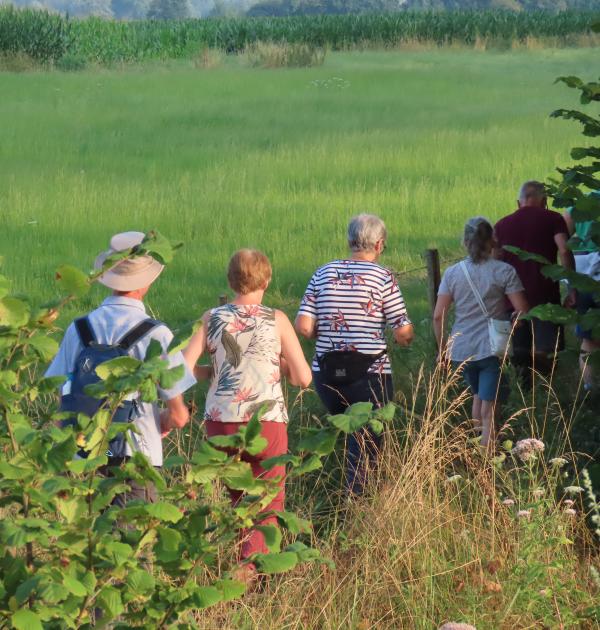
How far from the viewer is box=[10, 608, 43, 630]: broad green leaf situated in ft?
9.03

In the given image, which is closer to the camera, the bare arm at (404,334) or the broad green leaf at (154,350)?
the broad green leaf at (154,350)

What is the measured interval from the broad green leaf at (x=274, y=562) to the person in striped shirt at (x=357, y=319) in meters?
3.56

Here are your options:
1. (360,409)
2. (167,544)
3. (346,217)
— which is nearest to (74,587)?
(167,544)

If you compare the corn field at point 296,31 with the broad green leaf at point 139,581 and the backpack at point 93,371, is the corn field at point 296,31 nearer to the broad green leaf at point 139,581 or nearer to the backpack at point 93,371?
the backpack at point 93,371

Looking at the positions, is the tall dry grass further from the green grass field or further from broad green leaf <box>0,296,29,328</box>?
broad green leaf <box>0,296,29,328</box>

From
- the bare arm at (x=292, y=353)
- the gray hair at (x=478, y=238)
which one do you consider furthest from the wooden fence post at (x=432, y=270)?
the bare arm at (x=292, y=353)

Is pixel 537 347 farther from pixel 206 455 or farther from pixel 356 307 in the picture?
pixel 206 455

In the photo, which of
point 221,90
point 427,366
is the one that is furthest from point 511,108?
point 427,366

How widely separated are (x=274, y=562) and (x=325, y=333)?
3729mm

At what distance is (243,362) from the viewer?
18.2 ft

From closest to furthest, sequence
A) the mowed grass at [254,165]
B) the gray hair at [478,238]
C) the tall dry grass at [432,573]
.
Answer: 1. the tall dry grass at [432,573]
2. the gray hair at [478,238]
3. the mowed grass at [254,165]

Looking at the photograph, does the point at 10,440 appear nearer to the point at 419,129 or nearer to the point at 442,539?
the point at 442,539

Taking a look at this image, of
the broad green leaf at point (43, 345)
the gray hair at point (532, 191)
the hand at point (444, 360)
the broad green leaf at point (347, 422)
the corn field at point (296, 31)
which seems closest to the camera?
the broad green leaf at point (347, 422)

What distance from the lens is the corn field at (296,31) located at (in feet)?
185
